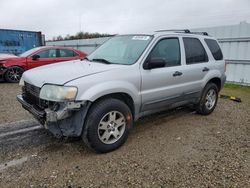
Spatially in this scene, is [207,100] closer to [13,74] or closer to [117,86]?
[117,86]

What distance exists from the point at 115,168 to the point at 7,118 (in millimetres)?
3154

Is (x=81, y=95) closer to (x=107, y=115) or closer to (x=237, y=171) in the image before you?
(x=107, y=115)

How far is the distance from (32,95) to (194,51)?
10.8 feet

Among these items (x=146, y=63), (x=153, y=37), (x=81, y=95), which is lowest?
(x=81, y=95)

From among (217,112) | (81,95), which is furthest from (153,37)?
(217,112)

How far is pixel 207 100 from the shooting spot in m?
5.36

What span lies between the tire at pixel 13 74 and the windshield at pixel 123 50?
619 centimetres

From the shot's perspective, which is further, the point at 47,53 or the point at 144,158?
the point at 47,53

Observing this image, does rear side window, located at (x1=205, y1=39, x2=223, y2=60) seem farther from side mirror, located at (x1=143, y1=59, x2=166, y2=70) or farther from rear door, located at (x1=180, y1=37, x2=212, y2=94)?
side mirror, located at (x1=143, y1=59, x2=166, y2=70)

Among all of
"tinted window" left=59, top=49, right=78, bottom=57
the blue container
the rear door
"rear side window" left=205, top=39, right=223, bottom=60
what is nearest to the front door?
the rear door

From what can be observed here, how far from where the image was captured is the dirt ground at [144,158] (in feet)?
9.35

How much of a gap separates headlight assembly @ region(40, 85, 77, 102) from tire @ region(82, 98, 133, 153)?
394 millimetres

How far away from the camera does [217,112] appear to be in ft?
A: 19.0

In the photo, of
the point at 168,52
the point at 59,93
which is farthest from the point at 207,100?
the point at 59,93
